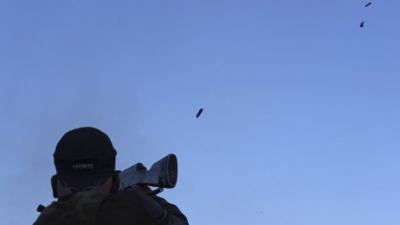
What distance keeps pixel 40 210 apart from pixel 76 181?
0.55 meters

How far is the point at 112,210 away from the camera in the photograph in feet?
21.1

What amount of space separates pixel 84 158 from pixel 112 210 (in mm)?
614

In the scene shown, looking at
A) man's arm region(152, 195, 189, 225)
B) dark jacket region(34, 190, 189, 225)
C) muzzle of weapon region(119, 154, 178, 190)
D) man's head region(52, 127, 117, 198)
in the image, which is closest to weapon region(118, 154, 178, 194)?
muzzle of weapon region(119, 154, 178, 190)

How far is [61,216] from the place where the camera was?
259 inches

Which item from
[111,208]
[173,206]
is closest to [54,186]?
[111,208]

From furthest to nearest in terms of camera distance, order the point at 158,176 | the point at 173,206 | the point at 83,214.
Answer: the point at 158,176 < the point at 173,206 < the point at 83,214

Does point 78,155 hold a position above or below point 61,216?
above

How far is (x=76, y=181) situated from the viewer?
674 centimetres

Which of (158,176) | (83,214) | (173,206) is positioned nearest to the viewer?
(83,214)

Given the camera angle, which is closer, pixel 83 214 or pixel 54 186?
pixel 83 214

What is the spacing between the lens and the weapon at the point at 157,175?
780cm

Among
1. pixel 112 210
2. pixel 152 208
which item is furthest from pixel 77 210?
pixel 152 208

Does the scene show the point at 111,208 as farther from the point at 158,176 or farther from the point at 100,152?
the point at 158,176

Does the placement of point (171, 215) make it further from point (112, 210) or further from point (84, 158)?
point (84, 158)
